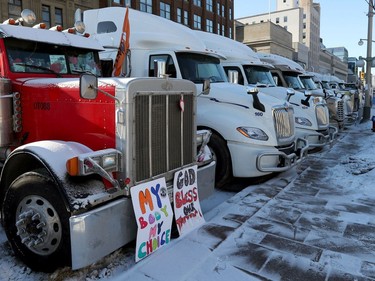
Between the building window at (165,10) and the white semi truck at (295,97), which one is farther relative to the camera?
the building window at (165,10)

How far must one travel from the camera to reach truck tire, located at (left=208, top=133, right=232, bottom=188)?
5.89 metres

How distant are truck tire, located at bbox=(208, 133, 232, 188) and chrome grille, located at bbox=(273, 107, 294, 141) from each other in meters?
0.97

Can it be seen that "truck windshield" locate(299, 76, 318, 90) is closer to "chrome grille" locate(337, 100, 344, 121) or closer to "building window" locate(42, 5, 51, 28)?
"chrome grille" locate(337, 100, 344, 121)

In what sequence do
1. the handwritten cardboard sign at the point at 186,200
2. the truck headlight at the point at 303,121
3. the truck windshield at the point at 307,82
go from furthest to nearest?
the truck windshield at the point at 307,82
the truck headlight at the point at 303,121
the handwritten cardboard sign at the point at 186,200

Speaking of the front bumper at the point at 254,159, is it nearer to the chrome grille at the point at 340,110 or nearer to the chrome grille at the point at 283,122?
the chrome grille at the point at 283,122

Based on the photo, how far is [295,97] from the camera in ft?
31.0

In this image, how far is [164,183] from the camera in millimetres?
3674

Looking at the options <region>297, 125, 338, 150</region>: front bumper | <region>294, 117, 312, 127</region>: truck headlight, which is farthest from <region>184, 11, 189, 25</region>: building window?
<region>297, 125, 338, 150</region>: front bumper

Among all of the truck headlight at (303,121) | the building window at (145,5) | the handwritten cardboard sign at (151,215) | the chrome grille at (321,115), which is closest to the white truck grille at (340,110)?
the chrome grille at (321,115)

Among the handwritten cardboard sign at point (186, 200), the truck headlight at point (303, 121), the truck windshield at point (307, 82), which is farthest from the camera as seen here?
the truck windshield at point (307, 82)

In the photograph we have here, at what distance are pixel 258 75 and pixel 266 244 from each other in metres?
6.65

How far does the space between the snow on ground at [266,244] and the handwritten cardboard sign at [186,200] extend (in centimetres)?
12

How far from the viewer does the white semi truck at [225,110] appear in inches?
229

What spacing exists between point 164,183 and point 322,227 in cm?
211
